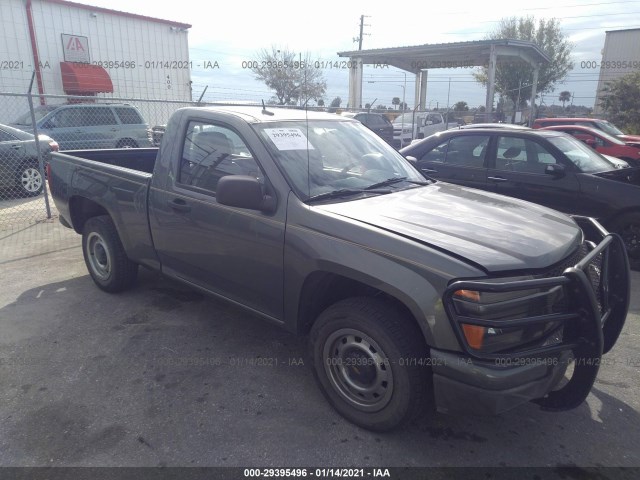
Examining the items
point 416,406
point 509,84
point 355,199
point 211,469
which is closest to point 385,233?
point 355,199

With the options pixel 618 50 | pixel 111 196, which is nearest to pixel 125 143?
pixel 111 196

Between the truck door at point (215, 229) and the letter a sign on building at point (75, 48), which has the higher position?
the letter a sign on building at point (75, 48)

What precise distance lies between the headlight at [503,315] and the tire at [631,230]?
3.95 m

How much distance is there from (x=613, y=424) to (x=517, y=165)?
4.11 meters

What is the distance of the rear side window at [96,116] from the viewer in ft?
41.5

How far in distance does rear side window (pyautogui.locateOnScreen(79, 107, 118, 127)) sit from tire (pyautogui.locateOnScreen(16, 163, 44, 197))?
3.32m

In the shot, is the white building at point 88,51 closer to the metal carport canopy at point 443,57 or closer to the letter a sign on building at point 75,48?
the letter a sign on building at point 75,48

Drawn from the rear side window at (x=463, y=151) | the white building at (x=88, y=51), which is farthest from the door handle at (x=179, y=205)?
the white building at (x=88, y=51)

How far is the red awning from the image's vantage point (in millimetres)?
18922

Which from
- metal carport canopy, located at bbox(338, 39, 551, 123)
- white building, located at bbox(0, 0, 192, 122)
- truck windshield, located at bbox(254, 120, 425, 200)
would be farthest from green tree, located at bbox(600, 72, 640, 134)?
truck windshield, located at bbox(254, 120, 425, 200)

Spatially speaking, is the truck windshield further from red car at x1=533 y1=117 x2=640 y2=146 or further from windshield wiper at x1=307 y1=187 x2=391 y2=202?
red car at x1=533 y1=117 x2=640 y2=146

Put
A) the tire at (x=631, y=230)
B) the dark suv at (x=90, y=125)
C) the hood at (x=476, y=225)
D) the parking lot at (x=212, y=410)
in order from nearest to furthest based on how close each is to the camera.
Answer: the hood at (x=476, y=225) → the parking lot at (x=212, y=410) → the tire at (x=631, y=230) → the dark suv at (x=90, y=125)

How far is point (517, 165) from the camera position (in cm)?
638

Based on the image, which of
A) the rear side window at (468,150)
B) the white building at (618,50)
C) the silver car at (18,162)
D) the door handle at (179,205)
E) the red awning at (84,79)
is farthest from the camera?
the white building at (618,50)
